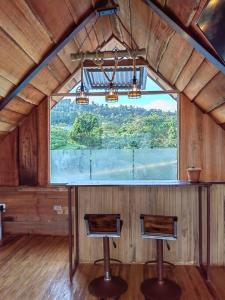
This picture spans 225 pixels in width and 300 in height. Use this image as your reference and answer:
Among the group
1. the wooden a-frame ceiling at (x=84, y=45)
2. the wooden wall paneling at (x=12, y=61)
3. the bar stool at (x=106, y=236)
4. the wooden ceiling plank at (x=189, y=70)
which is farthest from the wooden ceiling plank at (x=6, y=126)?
the wooden ceiling plank at (x=189, y=70)

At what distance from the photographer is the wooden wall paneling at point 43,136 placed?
453 centimetres

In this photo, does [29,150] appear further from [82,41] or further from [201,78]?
[201,78]

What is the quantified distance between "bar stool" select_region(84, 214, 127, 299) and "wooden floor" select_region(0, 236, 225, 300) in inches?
3.5

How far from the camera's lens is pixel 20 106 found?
13.1 ft

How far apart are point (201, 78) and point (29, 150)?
9.71 ft

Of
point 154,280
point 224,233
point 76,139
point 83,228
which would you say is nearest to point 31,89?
point 76,139

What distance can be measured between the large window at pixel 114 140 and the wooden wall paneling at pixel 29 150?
0.29 metres

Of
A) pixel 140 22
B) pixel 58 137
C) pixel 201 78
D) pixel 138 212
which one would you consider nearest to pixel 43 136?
pixel 58 137

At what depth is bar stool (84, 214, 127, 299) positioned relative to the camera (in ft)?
→ 9.12

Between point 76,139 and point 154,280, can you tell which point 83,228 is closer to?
point 154,280

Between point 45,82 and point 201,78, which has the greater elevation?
point 45,82

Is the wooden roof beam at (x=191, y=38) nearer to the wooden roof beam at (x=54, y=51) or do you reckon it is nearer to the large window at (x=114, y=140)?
the wooden roof beam at (x=54, y=51)

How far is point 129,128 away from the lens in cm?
457

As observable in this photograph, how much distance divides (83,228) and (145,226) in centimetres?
100
